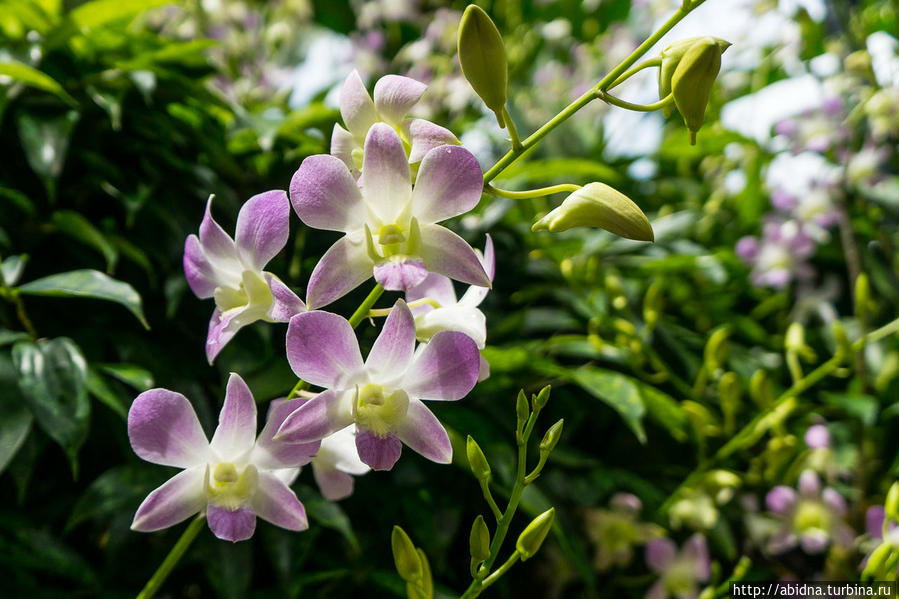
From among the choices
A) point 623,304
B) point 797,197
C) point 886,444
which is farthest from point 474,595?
point 797,197

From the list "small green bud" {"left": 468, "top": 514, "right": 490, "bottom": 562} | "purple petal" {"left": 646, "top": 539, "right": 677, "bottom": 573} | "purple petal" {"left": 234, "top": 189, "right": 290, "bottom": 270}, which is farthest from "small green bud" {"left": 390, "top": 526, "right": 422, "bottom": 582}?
"purple petal" {"left": 646, "top": 539, "right": 677, "bottom": 573}

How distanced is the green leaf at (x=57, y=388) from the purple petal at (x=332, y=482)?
0.14 metres

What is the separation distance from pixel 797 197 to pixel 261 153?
0.69m

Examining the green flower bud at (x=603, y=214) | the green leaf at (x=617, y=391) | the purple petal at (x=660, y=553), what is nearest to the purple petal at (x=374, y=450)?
the green flower bud at (x=603, y=214)

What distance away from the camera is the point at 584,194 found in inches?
11.6

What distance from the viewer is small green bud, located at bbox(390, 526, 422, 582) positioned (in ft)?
1.04

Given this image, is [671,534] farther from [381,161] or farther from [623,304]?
[381,161]

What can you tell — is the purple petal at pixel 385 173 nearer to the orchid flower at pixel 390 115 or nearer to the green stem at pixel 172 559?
the orchid flower at pixel 390 115

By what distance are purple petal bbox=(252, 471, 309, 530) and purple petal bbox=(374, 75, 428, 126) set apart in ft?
0.58

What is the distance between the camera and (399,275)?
274mm

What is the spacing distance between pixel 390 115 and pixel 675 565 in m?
0.52

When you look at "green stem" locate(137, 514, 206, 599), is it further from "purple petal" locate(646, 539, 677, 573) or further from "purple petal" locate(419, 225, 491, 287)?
"purple petal" locate(646, 539, 677, 573)

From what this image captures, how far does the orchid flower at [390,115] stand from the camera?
0.32 metres

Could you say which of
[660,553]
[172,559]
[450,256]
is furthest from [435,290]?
[660,553]
